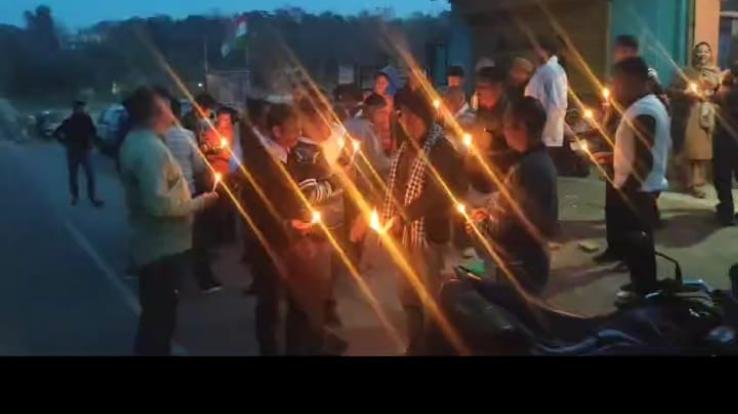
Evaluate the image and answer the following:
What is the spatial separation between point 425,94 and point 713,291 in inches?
39.9

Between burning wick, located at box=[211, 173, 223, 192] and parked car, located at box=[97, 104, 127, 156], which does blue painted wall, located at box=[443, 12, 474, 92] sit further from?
parked car, located at box=[97, 104, 127, 156]

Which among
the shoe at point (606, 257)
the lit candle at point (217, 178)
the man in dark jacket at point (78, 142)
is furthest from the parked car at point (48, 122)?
the shoe at point (606, 257)

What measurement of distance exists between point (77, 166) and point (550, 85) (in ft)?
4.34

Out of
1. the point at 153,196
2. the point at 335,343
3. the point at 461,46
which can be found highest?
the point at 461,46

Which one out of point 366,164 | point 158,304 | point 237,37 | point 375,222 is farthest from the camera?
point 366,164

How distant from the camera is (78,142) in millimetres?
2434

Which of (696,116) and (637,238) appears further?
(696,116)

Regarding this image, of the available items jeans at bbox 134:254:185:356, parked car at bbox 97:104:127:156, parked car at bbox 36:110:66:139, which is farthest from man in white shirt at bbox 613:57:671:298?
parked car at bbox 36:110:66:139

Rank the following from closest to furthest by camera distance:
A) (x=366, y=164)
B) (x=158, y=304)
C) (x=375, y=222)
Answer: (x=158, y=304) → (x=375, y=222) → (x=366, y=164)

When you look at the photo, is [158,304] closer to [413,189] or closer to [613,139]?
[413,189]

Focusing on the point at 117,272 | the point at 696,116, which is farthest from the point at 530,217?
the point at 117,272
